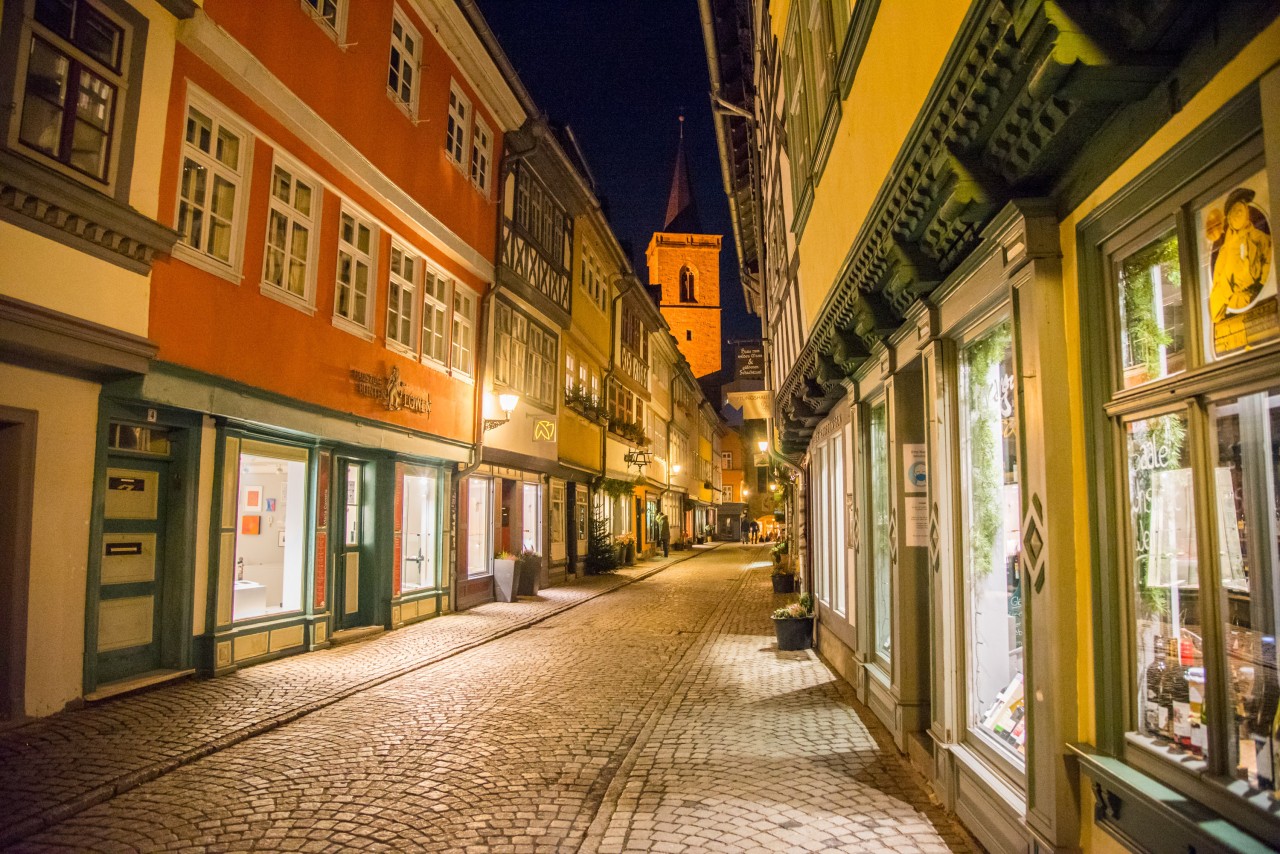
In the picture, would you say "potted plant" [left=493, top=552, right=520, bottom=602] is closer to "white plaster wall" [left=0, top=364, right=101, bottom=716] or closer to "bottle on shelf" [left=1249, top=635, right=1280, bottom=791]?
"white plaster wall" [left=0, top=364, right=101, bottom=716]

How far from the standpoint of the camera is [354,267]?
A: 11.3 m

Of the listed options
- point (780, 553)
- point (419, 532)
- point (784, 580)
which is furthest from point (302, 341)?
point (780, 553)

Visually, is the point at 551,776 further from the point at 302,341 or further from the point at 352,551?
the point at 352,551

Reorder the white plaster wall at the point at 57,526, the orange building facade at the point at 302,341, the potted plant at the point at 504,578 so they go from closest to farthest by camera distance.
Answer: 1. the white plaster wall at the point at 57,526
2. the orange building facade at the point at 302,341
3. the potted plant at the point at 504,578

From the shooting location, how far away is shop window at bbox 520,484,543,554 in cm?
1866

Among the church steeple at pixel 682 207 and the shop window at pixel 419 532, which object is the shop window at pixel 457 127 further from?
the church steeple at pixel 682 207

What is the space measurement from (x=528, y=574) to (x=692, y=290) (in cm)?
4710

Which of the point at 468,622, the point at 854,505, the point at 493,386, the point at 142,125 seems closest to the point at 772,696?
the point at 854,505

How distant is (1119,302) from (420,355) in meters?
11.4

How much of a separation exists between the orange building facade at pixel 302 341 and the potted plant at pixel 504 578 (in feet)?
7.16

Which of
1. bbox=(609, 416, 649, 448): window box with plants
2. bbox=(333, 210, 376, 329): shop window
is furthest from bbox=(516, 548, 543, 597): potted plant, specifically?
bbox=(609, 416, 649, 448): window box with plants

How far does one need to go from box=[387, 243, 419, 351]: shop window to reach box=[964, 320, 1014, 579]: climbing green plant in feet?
30.2

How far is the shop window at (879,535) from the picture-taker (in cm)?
732

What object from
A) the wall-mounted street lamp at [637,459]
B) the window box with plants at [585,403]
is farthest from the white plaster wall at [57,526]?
the wall-mounted street lamp at [637,459]
